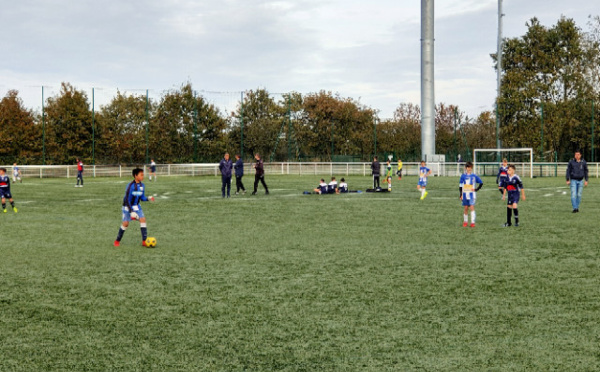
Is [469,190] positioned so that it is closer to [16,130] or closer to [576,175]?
[576,175]

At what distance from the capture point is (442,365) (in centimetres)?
491

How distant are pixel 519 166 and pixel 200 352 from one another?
4582cm

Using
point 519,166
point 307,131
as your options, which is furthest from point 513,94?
point 307,131


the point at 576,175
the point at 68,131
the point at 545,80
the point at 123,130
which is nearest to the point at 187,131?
the point at 68,131

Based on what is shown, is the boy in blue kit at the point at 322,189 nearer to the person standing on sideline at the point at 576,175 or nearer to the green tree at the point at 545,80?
the person standing on sideline at the point at 576,175

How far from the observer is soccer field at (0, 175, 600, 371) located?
5.21 meters

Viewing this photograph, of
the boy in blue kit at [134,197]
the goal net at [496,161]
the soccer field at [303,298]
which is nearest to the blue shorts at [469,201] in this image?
the soccer field at [303,298]

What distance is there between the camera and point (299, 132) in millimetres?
65625

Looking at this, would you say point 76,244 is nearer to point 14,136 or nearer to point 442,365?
point 442,365

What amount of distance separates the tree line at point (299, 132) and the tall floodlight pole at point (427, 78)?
2.76 meters

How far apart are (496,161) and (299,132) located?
82.0ft

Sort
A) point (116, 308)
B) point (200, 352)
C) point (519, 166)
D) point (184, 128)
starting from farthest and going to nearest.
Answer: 1. point (184, 128)
2. point (519, 166)
3. point (116, 308)
4. point (200, 352)

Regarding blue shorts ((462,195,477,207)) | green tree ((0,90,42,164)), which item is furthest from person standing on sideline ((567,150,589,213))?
green tree ((0,90,42,164))

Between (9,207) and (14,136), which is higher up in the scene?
(14,136)
